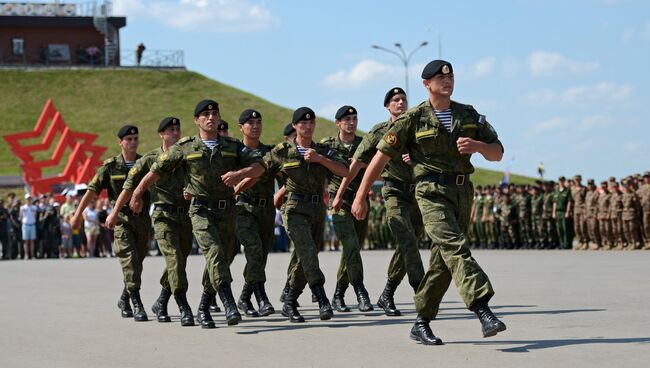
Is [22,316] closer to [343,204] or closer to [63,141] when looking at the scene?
[343,204]

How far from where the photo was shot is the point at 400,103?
1156cm

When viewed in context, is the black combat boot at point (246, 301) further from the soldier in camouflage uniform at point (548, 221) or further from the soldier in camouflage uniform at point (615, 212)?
the soldier in camouflage uniform at point (548, 221)

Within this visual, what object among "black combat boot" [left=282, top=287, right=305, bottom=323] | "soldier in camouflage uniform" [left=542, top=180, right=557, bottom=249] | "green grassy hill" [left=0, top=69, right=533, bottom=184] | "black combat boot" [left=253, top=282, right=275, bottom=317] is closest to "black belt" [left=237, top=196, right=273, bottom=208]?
"black combat boot" [left=253, top=282, right=275, bottom=317]

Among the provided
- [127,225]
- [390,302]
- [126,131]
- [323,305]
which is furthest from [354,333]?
[126,131]

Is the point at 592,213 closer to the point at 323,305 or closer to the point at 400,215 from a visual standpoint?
the point at 400,215

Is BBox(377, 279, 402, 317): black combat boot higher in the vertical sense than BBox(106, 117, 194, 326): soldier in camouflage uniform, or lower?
lower

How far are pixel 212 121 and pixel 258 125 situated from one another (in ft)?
4.33

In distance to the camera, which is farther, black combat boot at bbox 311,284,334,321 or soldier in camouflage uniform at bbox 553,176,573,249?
soldier in camouflage uniform at bbox 553,176,573,249

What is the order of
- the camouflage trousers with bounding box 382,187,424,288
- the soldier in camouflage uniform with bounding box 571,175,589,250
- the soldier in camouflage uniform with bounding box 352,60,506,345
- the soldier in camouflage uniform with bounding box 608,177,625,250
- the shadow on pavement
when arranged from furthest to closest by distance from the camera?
the soldier in camouflage uniform with bounding box 571,175,589,250
the soldier in camouflage uniform with bounding box 608,177,625,250
the camouflage trousers with bounding box 382,187,424,288
the soldier in camouflage uniform with bounding box 352,60,506,345
the shadow on pavement

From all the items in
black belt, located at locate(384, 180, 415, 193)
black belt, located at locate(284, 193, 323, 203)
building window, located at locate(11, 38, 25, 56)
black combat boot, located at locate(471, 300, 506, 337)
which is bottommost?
black combat boot, located at locate(471, 300, 506, 337)

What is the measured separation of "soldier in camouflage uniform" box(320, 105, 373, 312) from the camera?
1165cm

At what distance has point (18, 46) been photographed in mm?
93812

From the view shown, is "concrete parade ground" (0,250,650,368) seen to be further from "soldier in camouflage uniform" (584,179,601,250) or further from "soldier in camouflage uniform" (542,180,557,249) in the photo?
"soldier in camouflage uniform" (542,180,557,249)

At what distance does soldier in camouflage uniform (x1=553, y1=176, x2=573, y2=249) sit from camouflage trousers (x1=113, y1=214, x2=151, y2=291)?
18.1 meters
